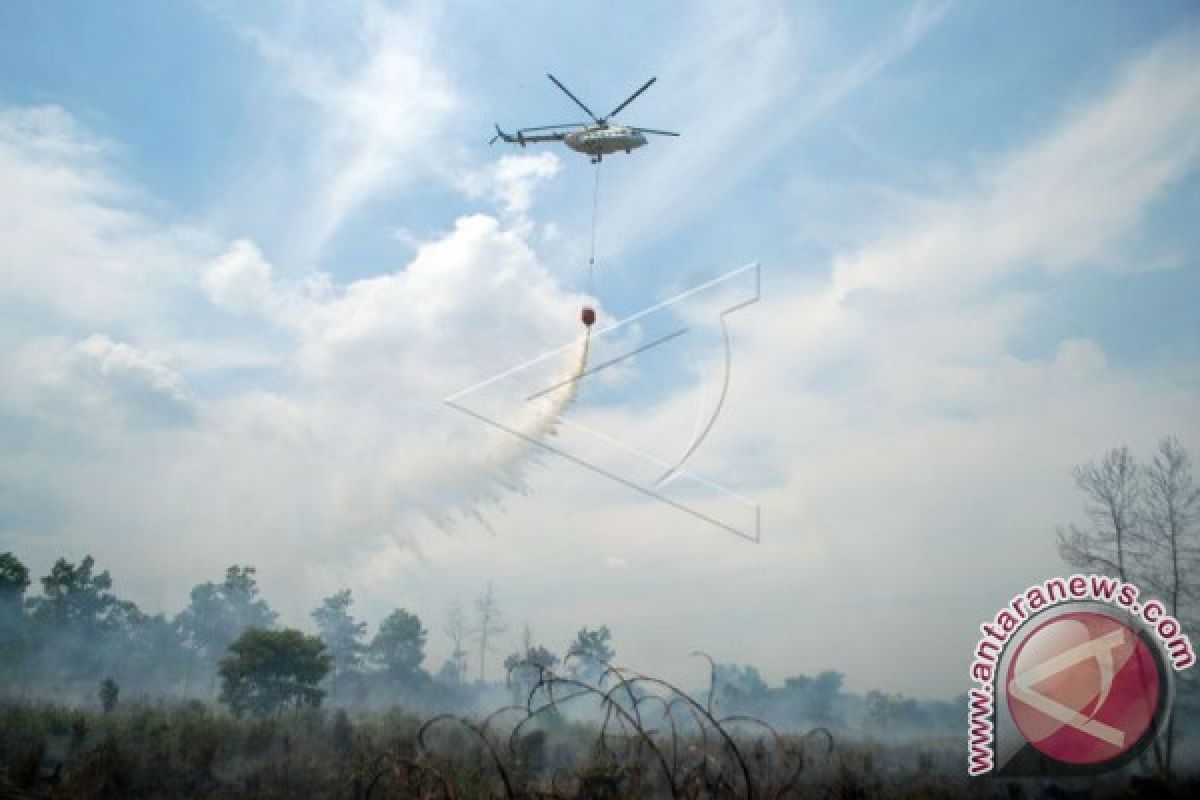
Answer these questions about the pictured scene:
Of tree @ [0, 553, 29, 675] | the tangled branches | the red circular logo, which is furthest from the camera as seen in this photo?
tree @ [0, 553, 29, 675]

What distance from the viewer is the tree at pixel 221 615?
12675 cm

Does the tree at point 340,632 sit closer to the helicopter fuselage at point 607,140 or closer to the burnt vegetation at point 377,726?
the burnt vegetation at point 377,726

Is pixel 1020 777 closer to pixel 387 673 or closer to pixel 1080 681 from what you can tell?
pixel 1080 681

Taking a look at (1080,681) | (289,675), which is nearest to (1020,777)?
(1080,681)

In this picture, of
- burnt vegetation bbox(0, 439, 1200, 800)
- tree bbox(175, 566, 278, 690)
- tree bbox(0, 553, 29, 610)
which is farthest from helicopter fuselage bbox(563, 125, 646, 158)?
tree bbox(175, 566, 278, 690)

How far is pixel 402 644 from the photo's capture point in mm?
115188

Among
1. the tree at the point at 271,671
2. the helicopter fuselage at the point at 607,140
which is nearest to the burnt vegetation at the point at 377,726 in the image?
the tree at the point at 271,671

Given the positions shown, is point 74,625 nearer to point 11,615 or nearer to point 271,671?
point 11,615

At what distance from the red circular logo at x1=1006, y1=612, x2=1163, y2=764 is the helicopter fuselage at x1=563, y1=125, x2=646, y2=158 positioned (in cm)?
3193

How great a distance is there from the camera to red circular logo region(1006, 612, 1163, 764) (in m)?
34.2

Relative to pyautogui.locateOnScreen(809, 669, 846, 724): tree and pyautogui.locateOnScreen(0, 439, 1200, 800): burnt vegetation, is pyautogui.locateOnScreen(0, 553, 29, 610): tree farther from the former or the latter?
pyautogui.locateOnScreen(809, 669, 846, 724): tree

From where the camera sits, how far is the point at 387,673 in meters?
114

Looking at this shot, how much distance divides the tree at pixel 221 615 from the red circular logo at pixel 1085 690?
394 ft

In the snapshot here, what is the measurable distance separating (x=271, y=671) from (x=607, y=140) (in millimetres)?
50319
